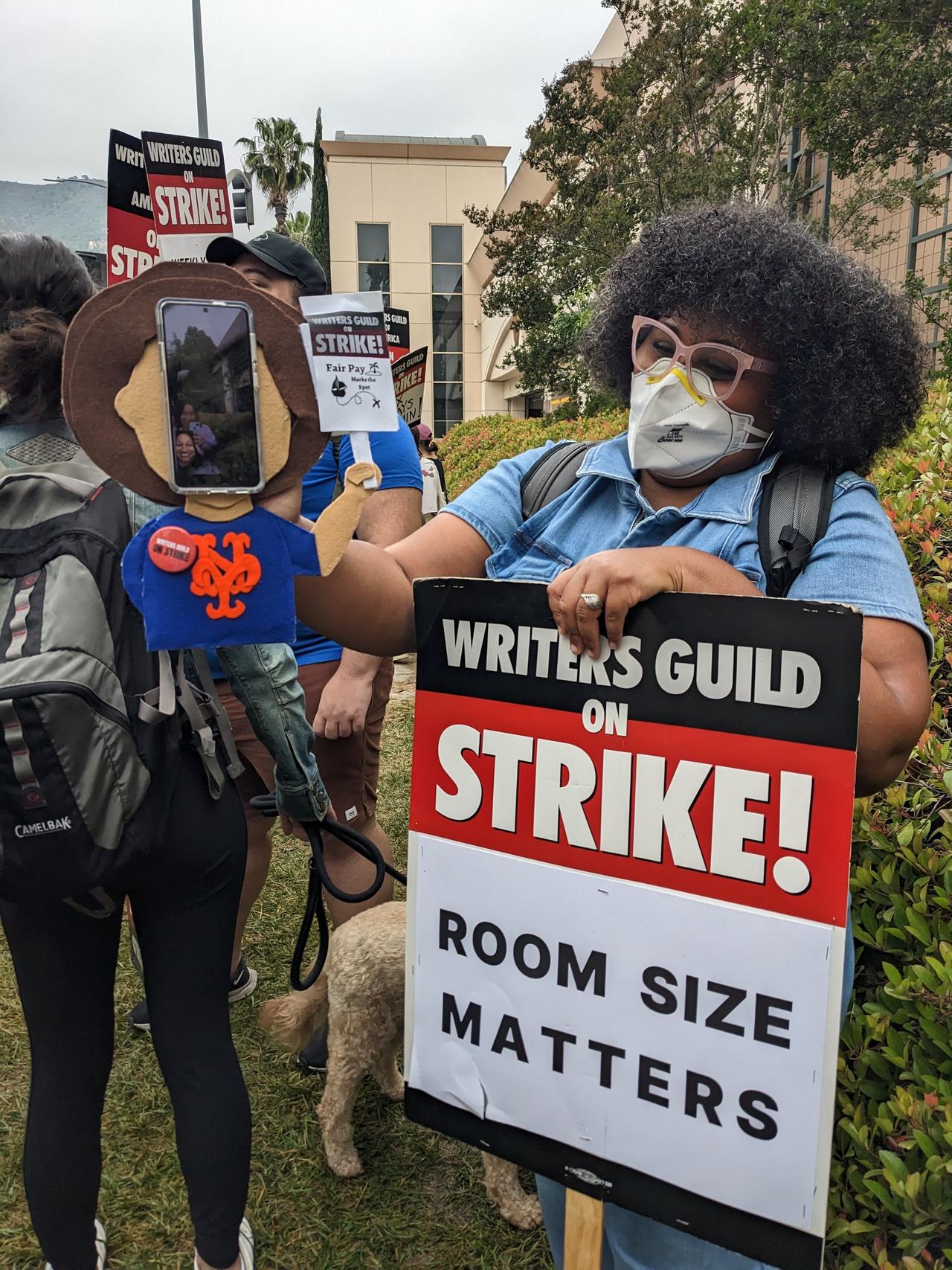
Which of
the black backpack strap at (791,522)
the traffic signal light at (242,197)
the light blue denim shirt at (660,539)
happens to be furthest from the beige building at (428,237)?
the black backpack strap at (791,522)

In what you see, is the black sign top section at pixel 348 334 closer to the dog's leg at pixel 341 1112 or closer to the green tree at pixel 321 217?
the dog's leg at pixel 341 1112

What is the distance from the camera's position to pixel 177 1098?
5.74 feet

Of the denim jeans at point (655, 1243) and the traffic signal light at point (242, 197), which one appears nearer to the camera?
the denim jeans at point (655, 1243)

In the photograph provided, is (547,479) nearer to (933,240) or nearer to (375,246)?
(933,240)

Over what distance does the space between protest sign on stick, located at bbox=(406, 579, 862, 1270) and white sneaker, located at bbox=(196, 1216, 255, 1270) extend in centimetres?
98

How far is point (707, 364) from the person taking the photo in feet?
4.74

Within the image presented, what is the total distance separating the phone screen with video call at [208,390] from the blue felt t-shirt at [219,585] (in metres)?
0.06

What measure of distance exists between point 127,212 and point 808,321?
1.80 meters

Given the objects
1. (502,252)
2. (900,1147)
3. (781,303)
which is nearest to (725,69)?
(502,252)

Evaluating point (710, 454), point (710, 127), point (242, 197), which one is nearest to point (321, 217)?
point (710, 127)

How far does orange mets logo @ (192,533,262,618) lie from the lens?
1031mm

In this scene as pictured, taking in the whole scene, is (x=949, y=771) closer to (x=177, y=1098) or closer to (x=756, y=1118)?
(x=756, y=1118)

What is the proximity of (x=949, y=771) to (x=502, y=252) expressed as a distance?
17490mm

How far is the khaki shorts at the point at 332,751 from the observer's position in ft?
7.88
